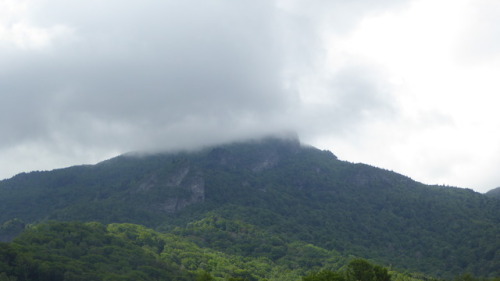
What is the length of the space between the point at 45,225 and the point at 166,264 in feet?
153

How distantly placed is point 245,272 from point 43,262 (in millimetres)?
73084

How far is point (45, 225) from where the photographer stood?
643ft

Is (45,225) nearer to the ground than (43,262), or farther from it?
farther from it

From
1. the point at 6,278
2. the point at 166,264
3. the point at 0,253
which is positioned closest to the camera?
the point at 6,278

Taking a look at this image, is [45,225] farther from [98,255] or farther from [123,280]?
[123,280]

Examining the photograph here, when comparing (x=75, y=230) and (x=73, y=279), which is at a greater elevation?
(x=75, y=230)

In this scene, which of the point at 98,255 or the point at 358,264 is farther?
the point at 98,255

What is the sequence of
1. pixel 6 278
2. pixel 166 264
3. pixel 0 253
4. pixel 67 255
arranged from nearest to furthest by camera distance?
pixel 6 278
pixel 0 253
pixel 67 255
pixel 166 264

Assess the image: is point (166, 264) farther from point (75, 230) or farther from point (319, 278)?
point (319, 278)

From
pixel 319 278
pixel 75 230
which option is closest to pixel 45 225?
pixel 75 230

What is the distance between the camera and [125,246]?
197875 millimetres

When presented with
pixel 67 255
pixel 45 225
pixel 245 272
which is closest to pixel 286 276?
pixel 245 272

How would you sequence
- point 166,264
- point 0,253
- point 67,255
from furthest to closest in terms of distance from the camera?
point 166,264, point 67,255, point 0,253

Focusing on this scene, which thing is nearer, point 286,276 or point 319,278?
point 319,278
